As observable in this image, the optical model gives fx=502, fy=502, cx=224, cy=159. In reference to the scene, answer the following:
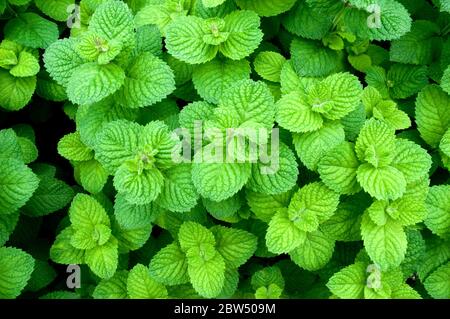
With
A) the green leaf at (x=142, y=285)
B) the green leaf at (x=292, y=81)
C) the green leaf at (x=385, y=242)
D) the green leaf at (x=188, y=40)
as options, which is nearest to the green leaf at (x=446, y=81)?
the green leaf at (x=292, y=81)

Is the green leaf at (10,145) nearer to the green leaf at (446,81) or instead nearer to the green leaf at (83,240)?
the green leaf at (83,240)

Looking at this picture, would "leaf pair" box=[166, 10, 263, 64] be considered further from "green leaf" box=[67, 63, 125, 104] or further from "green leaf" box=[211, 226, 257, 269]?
"green leaf" box=[211, 226, 257, 269]

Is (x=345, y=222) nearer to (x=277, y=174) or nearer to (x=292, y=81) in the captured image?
(x=277, y=174)

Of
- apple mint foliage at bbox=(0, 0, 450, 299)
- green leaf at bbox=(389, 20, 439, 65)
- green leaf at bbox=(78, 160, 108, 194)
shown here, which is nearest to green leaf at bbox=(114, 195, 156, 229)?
apple mint foliage at bbox=(0, 0, 450, 299)

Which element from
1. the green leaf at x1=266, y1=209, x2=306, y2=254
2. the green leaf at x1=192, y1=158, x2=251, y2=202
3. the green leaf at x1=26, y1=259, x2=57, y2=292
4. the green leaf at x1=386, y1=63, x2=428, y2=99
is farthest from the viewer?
the green leaf at x1=386, y1=63, x2=428, y2=99

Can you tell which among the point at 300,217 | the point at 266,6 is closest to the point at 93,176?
the point at 300,217

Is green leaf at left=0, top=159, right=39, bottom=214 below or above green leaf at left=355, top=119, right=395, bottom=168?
below
